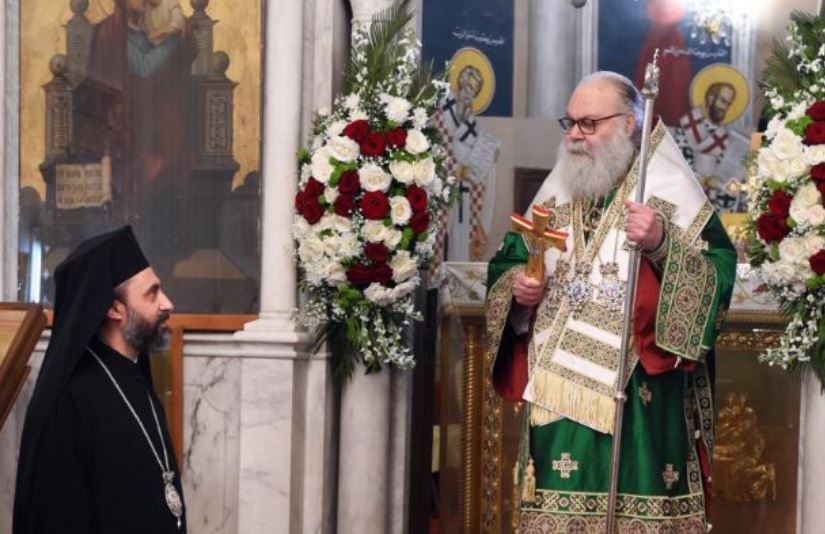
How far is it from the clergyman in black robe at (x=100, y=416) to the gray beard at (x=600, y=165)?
1.58m

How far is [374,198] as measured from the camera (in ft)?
21.2

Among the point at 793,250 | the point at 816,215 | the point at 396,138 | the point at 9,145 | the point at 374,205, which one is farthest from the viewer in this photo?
the point at 9,145

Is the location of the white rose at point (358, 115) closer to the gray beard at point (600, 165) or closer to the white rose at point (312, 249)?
the white rose at point (312, 249)

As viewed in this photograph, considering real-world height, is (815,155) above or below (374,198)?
above

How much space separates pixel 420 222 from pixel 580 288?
1.10 meters

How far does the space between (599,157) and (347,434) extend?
208 centimetres

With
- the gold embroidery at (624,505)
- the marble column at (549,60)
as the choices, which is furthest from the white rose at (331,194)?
the marble column at (549,60)

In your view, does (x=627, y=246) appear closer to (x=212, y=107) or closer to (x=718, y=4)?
(x=212, y=107)

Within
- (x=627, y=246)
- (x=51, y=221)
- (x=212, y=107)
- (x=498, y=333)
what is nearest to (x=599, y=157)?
(x=627, y=246)

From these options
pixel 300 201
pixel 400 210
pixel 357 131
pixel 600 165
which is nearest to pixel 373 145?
pixel 357 131

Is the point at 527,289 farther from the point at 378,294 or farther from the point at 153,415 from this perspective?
the point at 153,415

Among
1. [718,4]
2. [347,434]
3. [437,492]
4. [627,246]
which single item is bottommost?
[437,492]

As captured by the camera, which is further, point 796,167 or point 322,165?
point 322,165

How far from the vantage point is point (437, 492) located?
8430 mm
